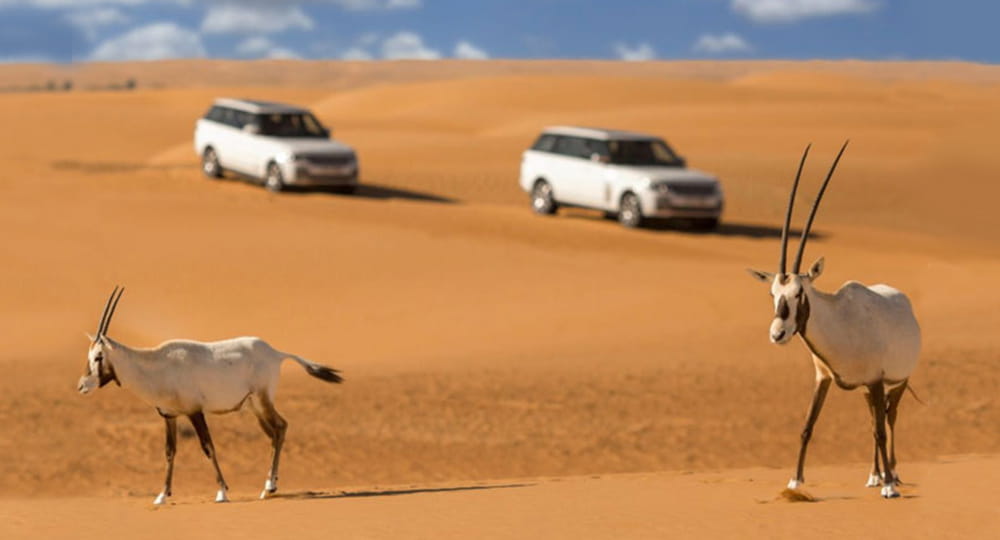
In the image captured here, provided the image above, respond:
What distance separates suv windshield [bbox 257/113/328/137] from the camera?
38.4 m

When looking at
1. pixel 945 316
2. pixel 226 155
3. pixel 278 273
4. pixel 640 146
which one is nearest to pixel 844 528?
pixel 945 316

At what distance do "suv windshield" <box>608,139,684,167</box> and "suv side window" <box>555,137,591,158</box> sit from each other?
58 cm

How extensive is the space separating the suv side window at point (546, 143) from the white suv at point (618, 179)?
21mm

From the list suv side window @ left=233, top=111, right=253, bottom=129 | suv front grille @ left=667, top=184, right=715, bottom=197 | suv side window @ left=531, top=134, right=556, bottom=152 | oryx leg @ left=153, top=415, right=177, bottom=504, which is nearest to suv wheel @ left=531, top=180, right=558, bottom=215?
suv side window @ left=531, top=134, right=556, bottom=152

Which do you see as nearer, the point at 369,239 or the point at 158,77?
the point at 369,239

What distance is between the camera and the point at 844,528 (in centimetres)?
1120

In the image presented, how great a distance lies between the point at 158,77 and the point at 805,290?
529 feet

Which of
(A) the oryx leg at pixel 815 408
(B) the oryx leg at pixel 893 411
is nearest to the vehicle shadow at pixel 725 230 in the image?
(B) the oryx leg at pixel 893 411

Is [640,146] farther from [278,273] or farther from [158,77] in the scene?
[158,77]

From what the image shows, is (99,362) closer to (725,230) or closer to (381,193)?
(725,230)

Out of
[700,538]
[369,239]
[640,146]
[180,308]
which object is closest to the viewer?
[700,538]

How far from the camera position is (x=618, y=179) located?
33812mm

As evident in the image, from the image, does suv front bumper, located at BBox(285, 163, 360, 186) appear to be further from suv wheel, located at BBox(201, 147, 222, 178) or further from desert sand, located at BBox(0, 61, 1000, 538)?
suv wheel, located at BBox(201, 147, 222, 178)

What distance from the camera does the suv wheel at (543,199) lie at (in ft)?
117
